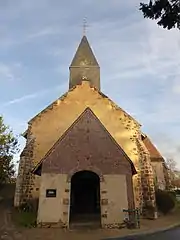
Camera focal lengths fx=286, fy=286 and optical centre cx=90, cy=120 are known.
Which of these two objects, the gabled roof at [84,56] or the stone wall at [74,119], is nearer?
the stone wall at [74,119]

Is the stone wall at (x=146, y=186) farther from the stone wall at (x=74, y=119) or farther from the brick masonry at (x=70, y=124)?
the stone wall at (x=74, y=119)

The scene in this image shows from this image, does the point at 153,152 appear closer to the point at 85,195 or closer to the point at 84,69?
the point at 84,69

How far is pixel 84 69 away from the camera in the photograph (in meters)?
29.8

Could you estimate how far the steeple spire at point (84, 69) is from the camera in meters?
29.0

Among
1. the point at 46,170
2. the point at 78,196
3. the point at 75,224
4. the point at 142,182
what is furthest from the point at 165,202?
the point at 46,170

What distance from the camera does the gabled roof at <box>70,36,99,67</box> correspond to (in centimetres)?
3027

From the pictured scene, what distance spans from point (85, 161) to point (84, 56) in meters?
17.7

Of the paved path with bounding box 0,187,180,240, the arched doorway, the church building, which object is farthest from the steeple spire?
the paved path with bounding box 0,187,180,240

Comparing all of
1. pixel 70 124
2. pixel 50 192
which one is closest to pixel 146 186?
pixel 70 124

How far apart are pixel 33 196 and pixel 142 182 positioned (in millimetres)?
8012

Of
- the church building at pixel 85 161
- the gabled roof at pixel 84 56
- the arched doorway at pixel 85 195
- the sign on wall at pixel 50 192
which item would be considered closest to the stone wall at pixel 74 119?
the church building at pixel 85 161

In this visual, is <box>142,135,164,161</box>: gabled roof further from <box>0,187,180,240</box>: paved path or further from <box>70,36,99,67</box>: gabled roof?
<box>0,187,180,240</box>: paved path

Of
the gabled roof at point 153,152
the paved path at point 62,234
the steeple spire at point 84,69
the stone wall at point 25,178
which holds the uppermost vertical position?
the steeple spire at point 84,69

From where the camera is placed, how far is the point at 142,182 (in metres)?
21.1
